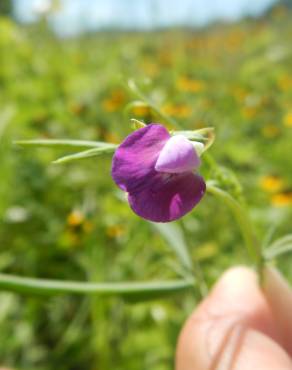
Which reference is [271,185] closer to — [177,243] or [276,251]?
[177,243]

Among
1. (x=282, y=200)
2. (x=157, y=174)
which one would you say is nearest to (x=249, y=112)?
(x=282, y=200)

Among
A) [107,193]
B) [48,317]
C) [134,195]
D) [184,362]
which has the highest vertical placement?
[134,195]

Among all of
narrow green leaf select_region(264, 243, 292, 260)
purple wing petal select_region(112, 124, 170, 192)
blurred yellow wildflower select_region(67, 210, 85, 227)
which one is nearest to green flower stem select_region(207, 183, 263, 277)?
narrow green leaf select_region(264, 243, 292, 260)

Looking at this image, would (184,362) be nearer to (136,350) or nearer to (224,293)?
(224,293)

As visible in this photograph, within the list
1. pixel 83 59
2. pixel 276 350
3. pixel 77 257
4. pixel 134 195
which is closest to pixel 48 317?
pixel 77 257

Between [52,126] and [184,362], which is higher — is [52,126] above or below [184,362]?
below

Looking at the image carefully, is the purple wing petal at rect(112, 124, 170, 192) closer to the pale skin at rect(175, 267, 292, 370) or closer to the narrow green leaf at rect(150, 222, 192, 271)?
the pale skin at rect(175, 267, 292, 370)
